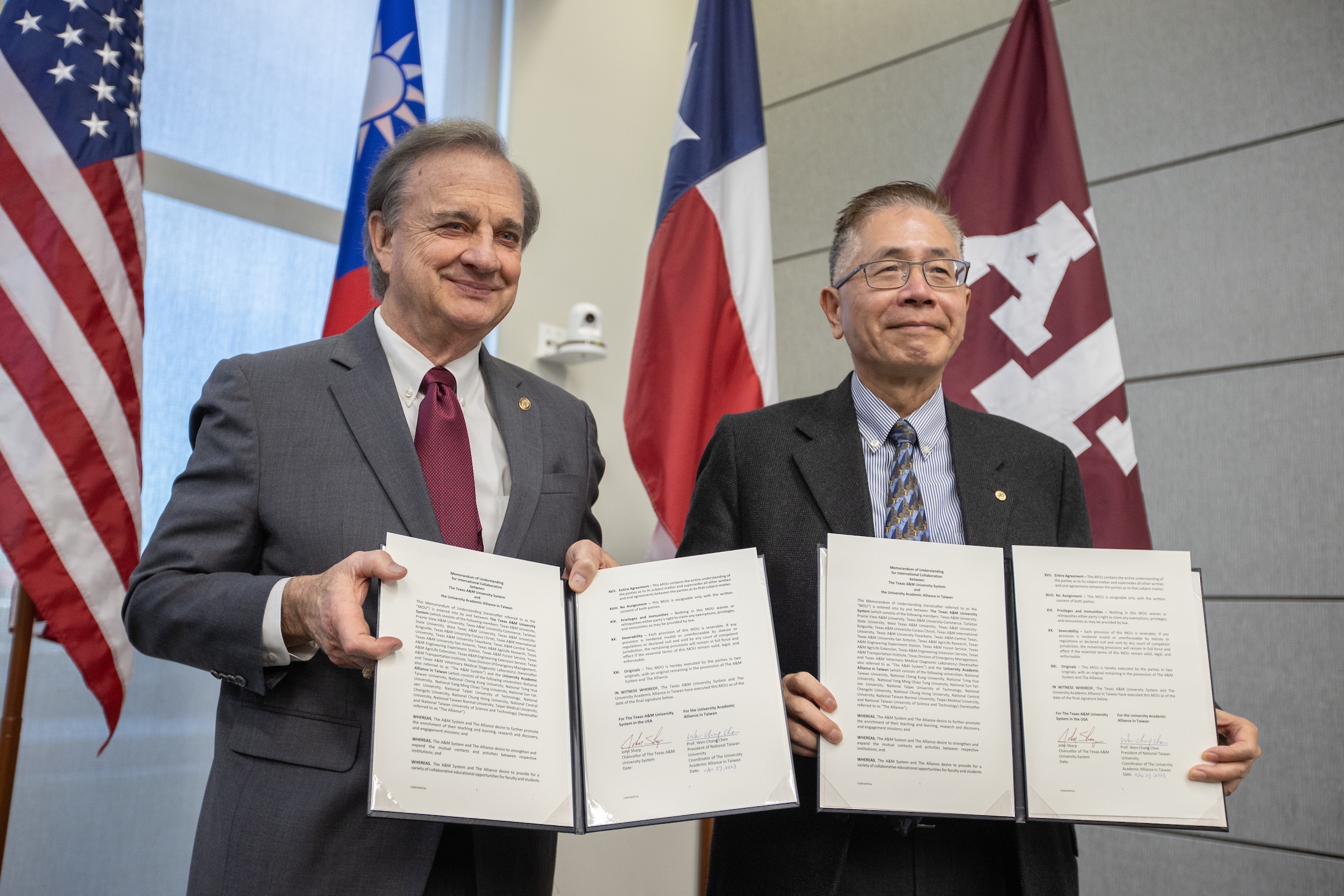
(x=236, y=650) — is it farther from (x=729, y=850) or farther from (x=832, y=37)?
(x=832, y=37)

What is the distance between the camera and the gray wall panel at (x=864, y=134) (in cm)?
346

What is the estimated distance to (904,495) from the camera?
1.58 metres

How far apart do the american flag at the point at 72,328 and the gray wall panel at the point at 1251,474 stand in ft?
9.30

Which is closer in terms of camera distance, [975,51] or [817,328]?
[975,51]

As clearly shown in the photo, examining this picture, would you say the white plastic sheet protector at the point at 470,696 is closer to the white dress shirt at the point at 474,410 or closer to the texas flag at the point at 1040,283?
the white dress shirt at the point at 474,410

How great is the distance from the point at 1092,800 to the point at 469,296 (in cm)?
115

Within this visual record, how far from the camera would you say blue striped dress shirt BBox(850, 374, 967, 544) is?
1.57 meters

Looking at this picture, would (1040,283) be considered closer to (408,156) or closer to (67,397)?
(408,156)

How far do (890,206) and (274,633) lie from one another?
1.25 meters

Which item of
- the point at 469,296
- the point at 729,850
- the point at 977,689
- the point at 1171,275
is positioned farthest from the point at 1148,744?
the point at 1171,275

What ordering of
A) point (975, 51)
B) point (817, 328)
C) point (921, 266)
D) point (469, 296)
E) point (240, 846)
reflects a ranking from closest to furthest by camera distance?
point (240, 846) < point (469, 296) < point (921, 266) < point (975, 51) < point (817, 328)

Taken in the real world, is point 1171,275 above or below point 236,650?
above

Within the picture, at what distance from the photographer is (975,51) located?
11.3 ft
